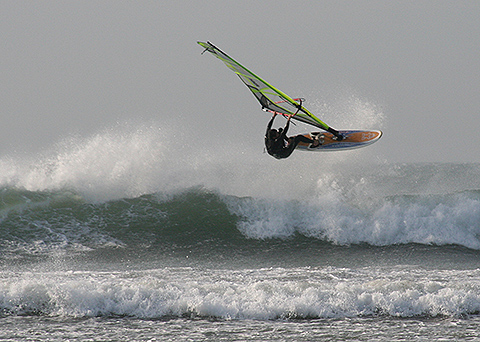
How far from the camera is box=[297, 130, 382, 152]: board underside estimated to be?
29.1 feet

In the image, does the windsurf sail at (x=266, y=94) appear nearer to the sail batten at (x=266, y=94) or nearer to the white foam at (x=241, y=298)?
the sail batten at (x=266, y=94)

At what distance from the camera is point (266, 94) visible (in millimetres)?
7934

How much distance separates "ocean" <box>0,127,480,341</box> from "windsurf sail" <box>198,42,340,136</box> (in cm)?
276

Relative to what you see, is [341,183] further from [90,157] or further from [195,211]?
[90,157]

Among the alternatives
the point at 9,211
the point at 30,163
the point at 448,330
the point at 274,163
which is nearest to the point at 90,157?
the point at 30,163

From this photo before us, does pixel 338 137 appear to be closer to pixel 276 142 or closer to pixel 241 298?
pixel 276 142

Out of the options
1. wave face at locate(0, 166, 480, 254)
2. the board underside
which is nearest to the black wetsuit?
the board underside

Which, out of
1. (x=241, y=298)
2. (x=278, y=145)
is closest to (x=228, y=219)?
(x=278, y=145)

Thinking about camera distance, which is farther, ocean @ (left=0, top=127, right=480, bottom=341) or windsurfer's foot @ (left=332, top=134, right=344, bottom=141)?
windsurfer's foot @ (left=332, top=134, right=344, bottom=141)

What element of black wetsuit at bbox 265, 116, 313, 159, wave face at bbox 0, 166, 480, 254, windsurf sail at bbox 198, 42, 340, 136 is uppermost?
windsurf sail at bbox 198, 42, 340, 136

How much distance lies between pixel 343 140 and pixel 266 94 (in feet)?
6.71

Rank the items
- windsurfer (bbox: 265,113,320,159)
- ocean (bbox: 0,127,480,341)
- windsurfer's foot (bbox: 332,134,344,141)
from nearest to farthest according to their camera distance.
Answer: ocean (bbox: 0,127,480,341)
windsurfer (bbox: 265,113,320,159)
windsurfer's foot (bbox: 332,134,344,141)

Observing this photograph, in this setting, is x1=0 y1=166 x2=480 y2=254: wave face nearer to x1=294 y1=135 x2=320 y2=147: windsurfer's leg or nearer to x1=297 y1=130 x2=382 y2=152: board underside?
x1=297 y1=130 x2=382 y2=152: board underside

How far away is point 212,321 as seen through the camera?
613cm
